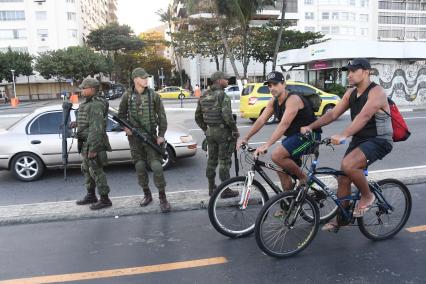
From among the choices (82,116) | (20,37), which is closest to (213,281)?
(82,116)

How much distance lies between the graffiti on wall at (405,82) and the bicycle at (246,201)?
21.1 m

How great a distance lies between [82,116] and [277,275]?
3.20 metres

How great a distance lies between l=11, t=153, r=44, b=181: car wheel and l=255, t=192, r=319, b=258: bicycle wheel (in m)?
5.04

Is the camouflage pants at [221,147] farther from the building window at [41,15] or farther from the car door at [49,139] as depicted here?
the building window at [41,15]

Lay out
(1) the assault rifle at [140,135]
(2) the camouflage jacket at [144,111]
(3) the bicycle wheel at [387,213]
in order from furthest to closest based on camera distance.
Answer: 1. (2) the camouflage jacket at [144,111]
2. (1) the assault rifle at [140,135]
3. (3) the bicycle wheel at [387,213]

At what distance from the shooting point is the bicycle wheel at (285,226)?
3.68 m

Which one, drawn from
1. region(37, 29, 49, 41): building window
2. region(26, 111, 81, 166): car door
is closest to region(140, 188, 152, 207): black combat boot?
region(26, 111, 81, 166): car door

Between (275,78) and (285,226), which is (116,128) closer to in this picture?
(275,78)

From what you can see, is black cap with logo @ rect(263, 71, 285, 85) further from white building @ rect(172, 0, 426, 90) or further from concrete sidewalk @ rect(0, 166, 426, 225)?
white building @ rect(172, 0, 426, 90)

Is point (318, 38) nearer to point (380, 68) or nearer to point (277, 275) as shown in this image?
point (380, 68)

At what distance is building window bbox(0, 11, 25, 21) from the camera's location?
186ft

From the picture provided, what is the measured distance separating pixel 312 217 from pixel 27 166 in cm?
540

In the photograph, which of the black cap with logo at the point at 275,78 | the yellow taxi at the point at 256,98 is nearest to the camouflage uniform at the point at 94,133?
the black cap with logo at the point at 275,78

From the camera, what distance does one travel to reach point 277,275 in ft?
11.4
